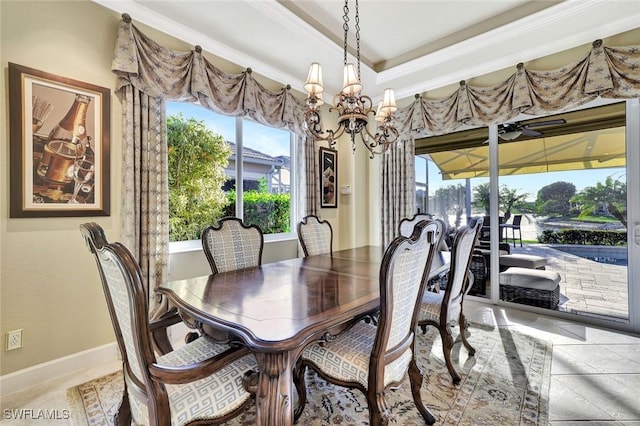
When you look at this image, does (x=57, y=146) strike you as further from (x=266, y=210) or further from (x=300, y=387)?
(x=300, y=387)

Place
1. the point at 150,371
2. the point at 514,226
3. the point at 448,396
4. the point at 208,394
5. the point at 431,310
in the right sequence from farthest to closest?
the point at 514,226
the point at 431,310
the point at 448,396
the point at 208,394
the point at 150,371

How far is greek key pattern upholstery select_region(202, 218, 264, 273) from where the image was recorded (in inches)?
89.1

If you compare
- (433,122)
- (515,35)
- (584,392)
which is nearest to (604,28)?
(515,35)

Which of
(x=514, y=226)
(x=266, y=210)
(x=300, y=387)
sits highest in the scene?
(x=266, y=210)

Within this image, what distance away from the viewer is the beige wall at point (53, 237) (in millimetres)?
1901

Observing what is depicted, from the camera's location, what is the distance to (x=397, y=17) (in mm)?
2951

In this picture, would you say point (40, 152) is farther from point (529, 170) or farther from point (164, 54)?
point (529, 170)

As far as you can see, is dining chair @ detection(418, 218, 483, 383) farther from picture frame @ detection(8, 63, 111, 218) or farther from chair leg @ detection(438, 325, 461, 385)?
picture frame @ detection(8, 63, 111, 218)

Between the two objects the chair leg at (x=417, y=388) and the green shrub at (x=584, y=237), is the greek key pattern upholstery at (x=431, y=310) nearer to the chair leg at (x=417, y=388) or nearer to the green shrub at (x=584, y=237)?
the chair leg at (x=417, y=388)

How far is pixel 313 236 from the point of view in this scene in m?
3.07

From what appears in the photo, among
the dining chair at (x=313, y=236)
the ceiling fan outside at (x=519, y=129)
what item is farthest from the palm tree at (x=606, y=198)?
the dining chair at (x=313, y=236)

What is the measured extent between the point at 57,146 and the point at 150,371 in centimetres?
196

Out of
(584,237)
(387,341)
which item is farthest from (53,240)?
(584,237)

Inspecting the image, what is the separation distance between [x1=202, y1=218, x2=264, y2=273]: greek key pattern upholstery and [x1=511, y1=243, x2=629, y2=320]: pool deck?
325cm
